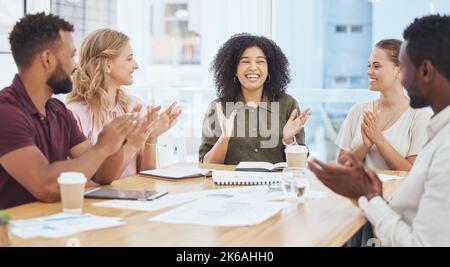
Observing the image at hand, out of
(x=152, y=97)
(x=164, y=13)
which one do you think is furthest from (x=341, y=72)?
(x=164, y=13)

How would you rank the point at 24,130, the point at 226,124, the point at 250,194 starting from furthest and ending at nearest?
1. the point at 226,124
2. the point at 250,194
3. the point at 24,130

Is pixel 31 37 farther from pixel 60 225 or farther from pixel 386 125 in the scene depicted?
pixel 386 125

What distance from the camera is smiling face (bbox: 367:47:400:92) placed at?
309 centimetres

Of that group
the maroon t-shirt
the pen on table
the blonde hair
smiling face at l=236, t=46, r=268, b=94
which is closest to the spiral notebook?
the pen on table

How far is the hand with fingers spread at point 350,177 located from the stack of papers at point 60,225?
21.9 inches

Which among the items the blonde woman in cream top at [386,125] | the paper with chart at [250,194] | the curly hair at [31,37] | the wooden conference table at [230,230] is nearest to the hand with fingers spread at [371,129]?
the blonde woman in cream top at [386,125]

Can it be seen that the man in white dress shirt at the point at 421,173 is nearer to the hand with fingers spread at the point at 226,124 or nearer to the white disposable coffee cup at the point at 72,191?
the white disposable coffee cup at the point at 72,191

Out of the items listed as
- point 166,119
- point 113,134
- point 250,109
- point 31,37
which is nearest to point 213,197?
point 113,134

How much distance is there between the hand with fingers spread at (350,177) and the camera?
1689 millimetres

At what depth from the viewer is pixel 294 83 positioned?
16.0 feet

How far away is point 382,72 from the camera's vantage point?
10.2 feet

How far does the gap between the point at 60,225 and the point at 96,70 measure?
1.51m

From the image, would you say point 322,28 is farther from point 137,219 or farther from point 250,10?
point 137,219

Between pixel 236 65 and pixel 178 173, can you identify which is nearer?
pixel 178 173
